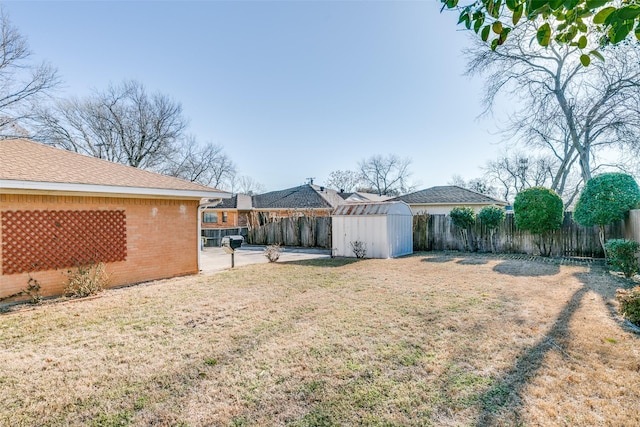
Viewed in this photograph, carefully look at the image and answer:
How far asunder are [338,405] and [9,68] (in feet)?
76.8

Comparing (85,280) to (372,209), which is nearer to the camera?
(85,280)

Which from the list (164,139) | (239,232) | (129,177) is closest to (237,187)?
(164,139)

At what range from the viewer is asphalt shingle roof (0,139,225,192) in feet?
19.9

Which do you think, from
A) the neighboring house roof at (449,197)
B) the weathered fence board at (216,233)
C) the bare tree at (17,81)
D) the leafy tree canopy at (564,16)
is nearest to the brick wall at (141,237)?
the leafy tree canopy at (564,16)

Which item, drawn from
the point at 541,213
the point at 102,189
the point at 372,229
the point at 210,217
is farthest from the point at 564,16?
the point at 210,217

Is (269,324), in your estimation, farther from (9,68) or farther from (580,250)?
(9,68)

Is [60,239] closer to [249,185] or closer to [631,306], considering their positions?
[631,306]

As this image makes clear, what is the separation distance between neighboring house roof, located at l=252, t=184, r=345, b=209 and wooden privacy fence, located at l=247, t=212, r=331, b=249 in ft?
19.7

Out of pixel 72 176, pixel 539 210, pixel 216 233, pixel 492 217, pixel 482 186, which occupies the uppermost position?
pixel 482 186

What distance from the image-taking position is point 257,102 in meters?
18.1

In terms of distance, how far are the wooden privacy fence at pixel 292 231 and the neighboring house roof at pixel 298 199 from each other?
6014 mm

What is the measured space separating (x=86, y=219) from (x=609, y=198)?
48.3ft

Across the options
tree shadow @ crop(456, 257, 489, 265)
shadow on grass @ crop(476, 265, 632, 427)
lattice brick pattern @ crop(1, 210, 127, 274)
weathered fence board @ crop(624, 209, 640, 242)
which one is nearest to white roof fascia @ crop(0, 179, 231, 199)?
lattice brick pattern @ crop(1, 210, 127, 274)

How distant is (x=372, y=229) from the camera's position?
12078mm
